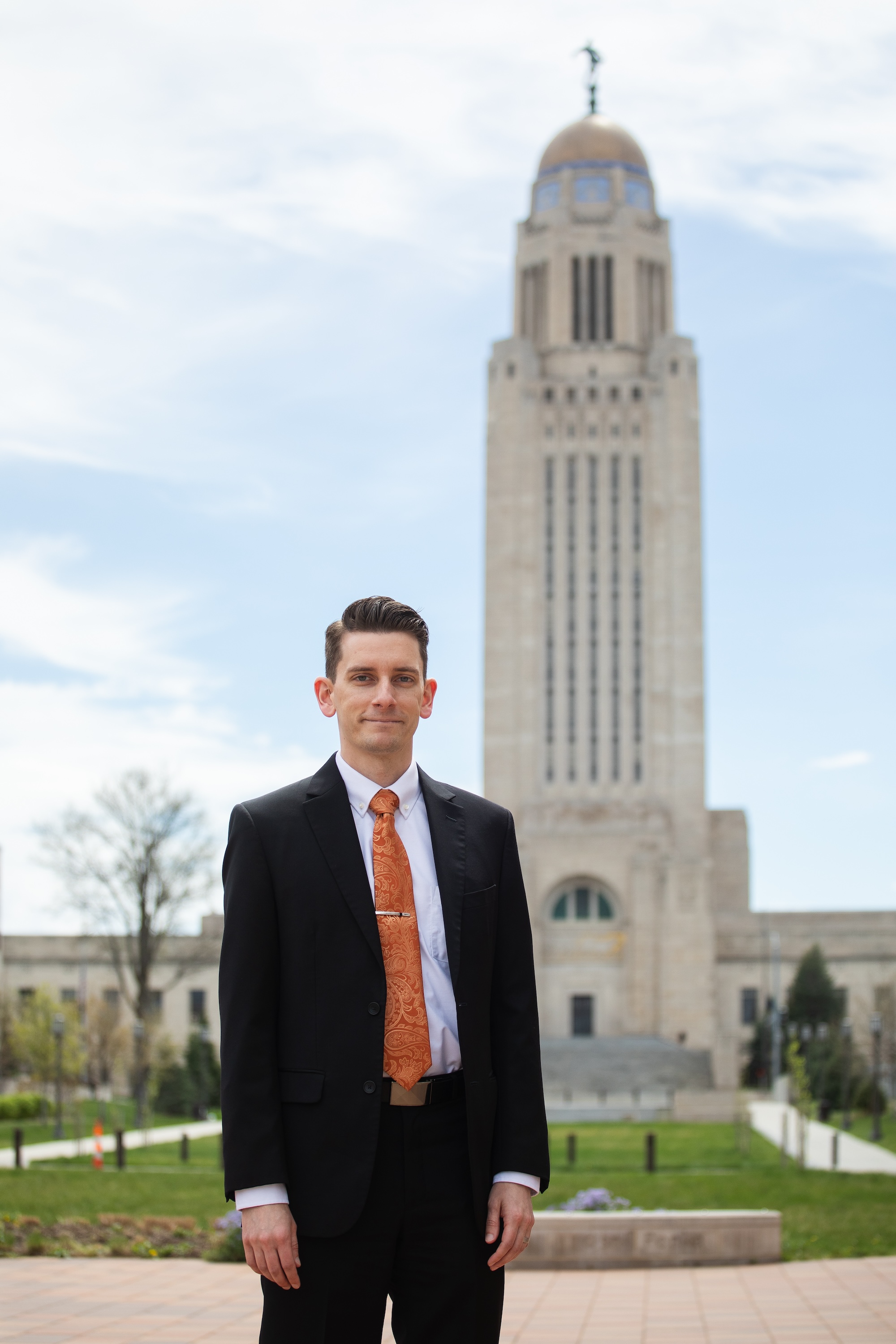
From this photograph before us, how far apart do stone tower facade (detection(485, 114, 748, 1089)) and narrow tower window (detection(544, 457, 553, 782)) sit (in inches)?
3.7

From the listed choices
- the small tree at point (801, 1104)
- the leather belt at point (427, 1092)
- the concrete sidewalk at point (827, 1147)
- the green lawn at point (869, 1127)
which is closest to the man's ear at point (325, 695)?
the leather belt at point (427, 1092)

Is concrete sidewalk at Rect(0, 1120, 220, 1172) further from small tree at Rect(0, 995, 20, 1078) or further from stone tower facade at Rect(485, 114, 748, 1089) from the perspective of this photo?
stone tower facade at Rect(485, 114, 748, 1089)

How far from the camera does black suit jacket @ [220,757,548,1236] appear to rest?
3754 millimetres

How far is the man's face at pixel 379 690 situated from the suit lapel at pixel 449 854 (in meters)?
0.20

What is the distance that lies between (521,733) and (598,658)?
518 cm

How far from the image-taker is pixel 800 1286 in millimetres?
10422

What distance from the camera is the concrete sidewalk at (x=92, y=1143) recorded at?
90.5 ft

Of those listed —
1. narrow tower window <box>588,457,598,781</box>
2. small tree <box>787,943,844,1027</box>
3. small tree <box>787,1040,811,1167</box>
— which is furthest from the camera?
narrow tower window <box>588,457,598,781</box>

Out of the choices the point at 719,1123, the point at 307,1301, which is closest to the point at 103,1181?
the point at 307,1301

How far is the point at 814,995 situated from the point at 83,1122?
33443 mm

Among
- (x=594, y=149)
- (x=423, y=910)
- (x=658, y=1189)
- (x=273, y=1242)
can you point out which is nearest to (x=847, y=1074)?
(x=658, y=1189)

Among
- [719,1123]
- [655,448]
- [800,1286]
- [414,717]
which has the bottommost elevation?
[719,1123]

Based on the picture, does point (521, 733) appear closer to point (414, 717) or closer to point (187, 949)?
point (187, 949)

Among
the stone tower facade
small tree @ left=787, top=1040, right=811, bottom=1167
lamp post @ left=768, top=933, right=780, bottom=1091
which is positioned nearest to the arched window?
the stone tower facade
